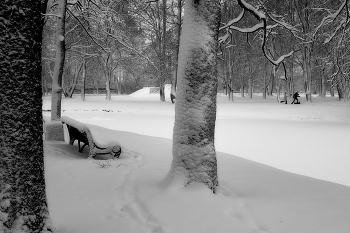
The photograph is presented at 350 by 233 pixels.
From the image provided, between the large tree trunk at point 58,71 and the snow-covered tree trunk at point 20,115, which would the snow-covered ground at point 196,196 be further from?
the large tree trunk at point 58,71

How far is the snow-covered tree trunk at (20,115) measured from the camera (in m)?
2.06

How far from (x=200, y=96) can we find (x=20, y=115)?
7.49ft

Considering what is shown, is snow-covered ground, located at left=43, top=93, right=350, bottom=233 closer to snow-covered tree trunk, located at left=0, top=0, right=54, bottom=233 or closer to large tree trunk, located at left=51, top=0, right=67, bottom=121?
snow-covered tree trunk, located at left=0, top=0, right=54, bottom=233

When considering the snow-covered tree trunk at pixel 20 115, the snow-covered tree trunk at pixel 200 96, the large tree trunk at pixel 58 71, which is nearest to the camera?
the snow-covered tree trunk at pixel 20 115

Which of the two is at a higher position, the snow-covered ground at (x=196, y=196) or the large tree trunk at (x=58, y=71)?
the large tree trunk at (x=58, y=71)

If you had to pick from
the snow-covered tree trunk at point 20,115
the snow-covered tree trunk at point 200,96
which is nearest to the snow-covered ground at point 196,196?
the snow-covered tree trunk at point 200,96

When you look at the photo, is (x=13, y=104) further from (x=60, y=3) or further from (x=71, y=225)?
(x=60, y=3)

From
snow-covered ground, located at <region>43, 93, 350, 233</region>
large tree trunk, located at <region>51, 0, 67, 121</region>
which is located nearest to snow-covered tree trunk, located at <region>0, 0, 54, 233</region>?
snow-covered ground, located at <region>43, 93, 350, 233</region>

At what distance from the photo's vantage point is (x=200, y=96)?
381cm

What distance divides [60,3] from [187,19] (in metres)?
6.49

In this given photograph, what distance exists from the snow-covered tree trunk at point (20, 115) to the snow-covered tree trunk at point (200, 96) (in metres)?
2.02

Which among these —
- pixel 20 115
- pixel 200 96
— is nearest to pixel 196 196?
pixel 200 96

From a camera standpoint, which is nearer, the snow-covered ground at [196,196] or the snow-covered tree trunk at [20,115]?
the snow-covered tree trunk at [20,115]

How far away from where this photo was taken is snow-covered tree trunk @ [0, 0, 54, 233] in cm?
206
